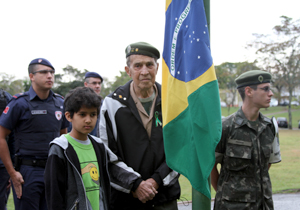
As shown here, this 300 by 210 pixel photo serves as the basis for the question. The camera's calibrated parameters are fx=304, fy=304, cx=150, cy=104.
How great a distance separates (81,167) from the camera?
8.42 ft

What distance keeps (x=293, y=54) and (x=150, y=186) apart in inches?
1544

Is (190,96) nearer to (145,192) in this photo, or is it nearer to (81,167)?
(145,192)

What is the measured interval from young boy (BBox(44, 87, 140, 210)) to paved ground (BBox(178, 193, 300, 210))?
3.24 metres

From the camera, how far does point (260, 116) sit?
3387mm

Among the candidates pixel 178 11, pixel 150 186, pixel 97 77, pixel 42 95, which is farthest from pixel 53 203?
pixel 97 77

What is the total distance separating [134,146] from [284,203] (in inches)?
190

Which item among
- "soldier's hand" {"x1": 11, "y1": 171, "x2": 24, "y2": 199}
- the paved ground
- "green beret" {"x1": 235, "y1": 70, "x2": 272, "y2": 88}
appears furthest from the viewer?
the paved ground

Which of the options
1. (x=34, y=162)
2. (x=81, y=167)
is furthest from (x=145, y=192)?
(x=34, y=162)

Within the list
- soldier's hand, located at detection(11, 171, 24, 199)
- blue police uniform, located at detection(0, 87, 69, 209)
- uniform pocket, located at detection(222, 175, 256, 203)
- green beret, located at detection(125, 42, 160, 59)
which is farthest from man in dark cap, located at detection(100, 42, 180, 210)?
soldier's hand, located at detection(11, 171, 24, 199)

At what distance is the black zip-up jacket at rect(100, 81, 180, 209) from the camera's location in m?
2.80

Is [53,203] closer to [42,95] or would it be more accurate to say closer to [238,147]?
[238,147]

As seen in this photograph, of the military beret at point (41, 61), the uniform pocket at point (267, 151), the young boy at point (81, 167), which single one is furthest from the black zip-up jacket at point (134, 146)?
the military beret at point (41, 61)

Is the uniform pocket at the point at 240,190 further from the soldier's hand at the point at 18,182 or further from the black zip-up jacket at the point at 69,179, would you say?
the soldier's hand at the point at 18,182

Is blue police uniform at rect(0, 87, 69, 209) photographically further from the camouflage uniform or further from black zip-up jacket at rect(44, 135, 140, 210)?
the camouflage uniform
